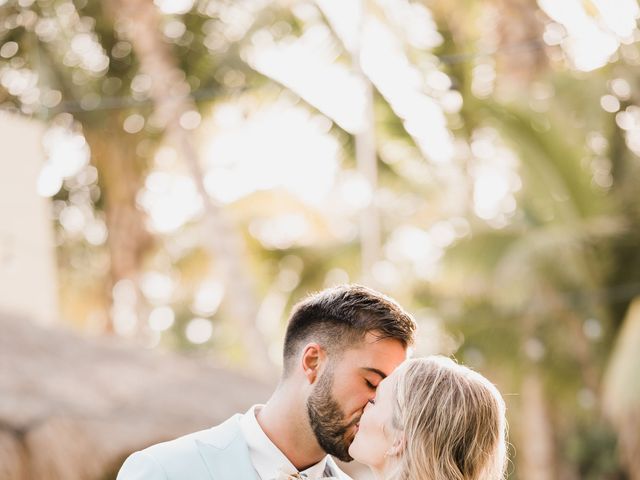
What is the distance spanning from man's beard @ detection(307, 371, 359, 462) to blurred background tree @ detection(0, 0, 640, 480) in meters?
8.76

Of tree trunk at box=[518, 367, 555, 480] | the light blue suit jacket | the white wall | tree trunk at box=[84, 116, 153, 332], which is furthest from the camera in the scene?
tree trunk at box=[84, 116, 153, 332]

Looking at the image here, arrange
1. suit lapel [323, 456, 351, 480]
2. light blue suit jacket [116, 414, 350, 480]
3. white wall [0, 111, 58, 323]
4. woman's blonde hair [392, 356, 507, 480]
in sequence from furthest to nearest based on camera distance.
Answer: white wall [0, 111, 58, 323] < suit lapel [323, 456, 351, 480] < light blue suit jacket [116, 414, 350, 480] < woman's blonde hair [392, 356, 507, 480]

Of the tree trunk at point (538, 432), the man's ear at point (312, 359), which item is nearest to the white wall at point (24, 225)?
the tree trunk at point (538, 432)

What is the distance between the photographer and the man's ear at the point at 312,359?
3848 mm

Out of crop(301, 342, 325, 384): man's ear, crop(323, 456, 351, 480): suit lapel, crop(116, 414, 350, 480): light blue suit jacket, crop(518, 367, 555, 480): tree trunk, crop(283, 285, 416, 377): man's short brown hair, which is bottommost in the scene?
crop(518, 367, 555, 480): tree trunk

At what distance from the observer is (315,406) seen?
12.4ft

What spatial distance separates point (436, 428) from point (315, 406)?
410 mm

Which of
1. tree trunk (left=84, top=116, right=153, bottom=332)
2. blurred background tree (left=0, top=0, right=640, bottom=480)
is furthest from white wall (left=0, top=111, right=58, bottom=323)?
tree trunk (left=84, top=116, right=153, bottom=332)

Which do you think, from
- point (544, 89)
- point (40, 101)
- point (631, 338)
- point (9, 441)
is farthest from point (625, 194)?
point (9, 441)

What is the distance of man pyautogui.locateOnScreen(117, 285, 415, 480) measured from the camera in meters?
3.74

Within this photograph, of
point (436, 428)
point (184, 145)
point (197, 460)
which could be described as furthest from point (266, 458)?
point (184, 145)

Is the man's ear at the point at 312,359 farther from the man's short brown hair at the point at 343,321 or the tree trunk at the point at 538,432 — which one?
the tree trunk at the point at 538,432

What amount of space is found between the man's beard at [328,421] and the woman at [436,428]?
4.2 inches

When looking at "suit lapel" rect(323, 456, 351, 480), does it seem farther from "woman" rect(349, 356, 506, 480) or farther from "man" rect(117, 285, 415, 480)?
"woman" rect(349, 356, 506, 480)
